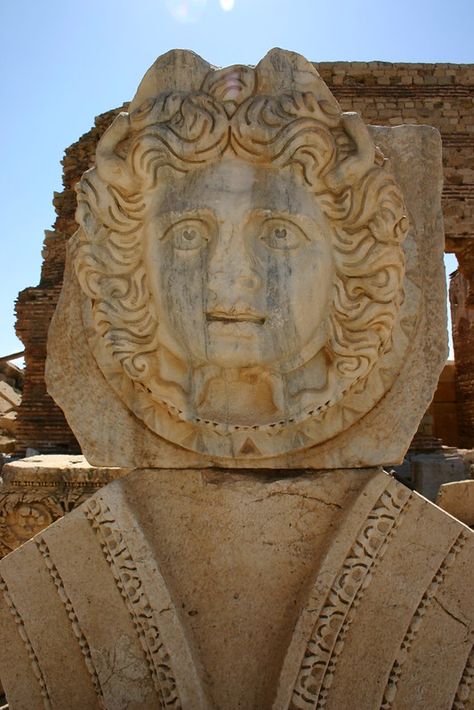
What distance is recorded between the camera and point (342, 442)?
1753 mm

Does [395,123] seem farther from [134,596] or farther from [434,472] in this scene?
[134,596]

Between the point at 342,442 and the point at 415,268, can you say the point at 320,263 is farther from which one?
the point at 342,442

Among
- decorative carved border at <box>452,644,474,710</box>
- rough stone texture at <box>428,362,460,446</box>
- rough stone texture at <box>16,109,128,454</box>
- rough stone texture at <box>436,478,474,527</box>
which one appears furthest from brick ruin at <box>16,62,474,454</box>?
decorative carved border at <box>452,644,474,710</box>

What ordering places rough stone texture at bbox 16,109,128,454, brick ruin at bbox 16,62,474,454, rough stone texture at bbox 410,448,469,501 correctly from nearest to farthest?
rough stone texture at bbox 410,448,469,501
rough stone texture at bbox 16,109,128,454
brick ruin at bbox 16,62,474,454

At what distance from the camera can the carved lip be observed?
5.30ft

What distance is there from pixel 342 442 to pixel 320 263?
48 cm

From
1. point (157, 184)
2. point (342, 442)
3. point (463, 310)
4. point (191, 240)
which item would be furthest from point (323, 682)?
point (463, 310)

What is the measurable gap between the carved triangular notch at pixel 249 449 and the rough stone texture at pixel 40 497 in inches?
80.5

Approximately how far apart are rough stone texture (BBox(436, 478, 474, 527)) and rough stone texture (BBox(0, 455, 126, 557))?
5.72 ft

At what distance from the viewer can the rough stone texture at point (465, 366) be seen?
1271 cm

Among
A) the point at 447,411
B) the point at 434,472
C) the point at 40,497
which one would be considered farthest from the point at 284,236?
the point at 447,411

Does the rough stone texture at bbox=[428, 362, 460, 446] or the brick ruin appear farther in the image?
the rough stone texture at bbox=[428, 362, 460, 446]

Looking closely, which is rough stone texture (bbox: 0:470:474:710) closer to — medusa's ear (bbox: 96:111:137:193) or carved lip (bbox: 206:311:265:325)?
carved lip (bbox: 206:311:265:325)

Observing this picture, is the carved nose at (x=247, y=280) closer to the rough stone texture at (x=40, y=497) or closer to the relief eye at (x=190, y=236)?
the relief eye at (x=190, y=236)
